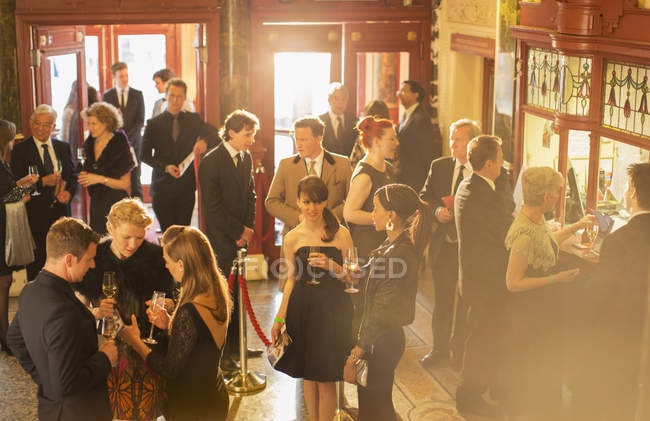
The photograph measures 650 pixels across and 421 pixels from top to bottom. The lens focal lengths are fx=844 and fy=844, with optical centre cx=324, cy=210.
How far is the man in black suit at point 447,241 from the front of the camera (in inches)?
251

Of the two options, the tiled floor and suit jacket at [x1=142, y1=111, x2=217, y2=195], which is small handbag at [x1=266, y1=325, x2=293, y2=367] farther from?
suit jacket at [x1=142, y1=111, x2=217, y2=195]

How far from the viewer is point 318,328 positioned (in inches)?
193

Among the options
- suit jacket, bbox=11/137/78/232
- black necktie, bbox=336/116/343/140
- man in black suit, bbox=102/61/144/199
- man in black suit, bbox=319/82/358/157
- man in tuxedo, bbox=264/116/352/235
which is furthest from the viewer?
man in black suit, bbox=102/61/144/199

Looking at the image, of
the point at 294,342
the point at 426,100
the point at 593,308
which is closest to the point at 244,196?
the point at 294,342

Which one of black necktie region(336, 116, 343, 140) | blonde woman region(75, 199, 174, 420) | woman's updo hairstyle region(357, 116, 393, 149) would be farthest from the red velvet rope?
black necktie region(336, 116, 343, 140)

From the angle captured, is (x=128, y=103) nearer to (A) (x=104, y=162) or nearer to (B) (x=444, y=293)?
(A) (x=104, y=162)

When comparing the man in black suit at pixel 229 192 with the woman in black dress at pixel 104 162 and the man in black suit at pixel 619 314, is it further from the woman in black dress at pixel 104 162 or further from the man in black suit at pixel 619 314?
the man in black suit at pixel 619 314

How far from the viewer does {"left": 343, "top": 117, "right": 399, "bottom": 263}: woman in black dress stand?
592cm

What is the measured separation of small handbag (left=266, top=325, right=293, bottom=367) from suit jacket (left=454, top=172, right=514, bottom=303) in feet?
4.59

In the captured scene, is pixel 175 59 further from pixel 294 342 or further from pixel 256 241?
pixel 294 342

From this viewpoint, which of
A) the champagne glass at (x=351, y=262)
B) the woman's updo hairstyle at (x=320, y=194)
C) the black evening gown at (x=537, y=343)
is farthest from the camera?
the black evening gown at (x=537, y=343)

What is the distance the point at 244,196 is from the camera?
6.57 metres

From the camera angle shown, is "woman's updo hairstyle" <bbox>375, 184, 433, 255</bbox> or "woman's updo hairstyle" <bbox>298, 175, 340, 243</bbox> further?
"woman's updo hairstyle" <bbox>298, 175, 340, 243</bbox>

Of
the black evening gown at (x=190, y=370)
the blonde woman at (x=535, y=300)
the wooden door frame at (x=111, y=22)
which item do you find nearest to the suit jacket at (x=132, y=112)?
the wooden door frame at (x=111, y=22)
